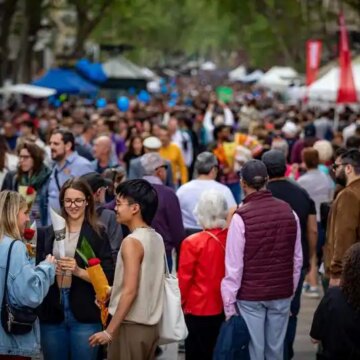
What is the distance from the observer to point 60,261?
8359 millimetres

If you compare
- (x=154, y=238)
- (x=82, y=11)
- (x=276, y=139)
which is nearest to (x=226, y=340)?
(x=154, y=238)

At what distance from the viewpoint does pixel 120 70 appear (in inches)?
2058

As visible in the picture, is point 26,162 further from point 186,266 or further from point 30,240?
point 30,240

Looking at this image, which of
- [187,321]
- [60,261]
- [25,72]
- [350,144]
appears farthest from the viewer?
[25,72]

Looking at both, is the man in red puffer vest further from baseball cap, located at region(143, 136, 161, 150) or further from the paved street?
baseball cap, located at region(143, 136, 161, 150)

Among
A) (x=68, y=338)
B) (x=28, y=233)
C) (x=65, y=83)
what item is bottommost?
(x=68, y=338)

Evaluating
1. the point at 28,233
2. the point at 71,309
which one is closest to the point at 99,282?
the point at 71,309

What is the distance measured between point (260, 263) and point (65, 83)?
106ft

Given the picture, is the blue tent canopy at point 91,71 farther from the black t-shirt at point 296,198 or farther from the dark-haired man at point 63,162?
the black t-shirt at point 296,198

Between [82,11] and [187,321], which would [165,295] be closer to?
[187,321]

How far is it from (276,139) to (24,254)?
35.2 feet

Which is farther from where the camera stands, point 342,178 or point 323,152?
point 323,152

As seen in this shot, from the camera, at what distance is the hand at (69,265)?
8.33 meters

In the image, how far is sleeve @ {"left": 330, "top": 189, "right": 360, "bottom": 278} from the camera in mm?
9758
